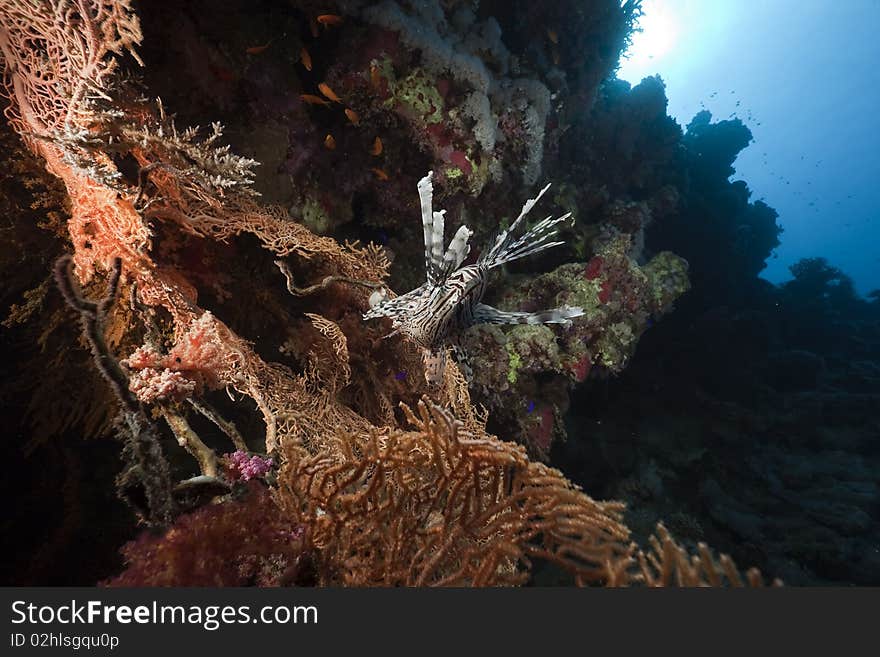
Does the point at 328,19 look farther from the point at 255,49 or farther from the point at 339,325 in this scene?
the point at 339,325

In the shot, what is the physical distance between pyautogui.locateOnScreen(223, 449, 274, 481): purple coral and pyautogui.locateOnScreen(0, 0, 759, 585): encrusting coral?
0.05 ft

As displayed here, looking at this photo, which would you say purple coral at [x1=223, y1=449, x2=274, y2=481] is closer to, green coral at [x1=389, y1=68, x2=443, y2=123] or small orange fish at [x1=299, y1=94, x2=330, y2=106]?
small orange fish at [x1=299, y1=94, x2=330, y2=106]

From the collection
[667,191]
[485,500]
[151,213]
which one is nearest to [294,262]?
[151,213]

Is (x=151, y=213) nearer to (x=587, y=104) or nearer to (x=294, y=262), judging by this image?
(x=294, y=262)

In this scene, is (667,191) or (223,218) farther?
(667,191)

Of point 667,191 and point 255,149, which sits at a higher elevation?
point 667,191

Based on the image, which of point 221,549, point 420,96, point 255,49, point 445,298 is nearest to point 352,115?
point 420,96

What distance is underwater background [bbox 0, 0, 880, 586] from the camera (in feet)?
5.62

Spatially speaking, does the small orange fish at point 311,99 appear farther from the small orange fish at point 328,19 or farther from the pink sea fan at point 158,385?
the pink sea fan at point 158,385

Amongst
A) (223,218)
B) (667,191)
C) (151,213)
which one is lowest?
(151,213)

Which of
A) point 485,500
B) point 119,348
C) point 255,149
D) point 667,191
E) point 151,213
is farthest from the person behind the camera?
point 667,191

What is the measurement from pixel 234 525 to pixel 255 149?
284cm

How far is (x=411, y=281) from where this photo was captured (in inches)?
200

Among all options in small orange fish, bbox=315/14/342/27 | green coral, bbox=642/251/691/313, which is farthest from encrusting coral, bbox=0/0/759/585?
green coral, bbox=642/251/691/313
